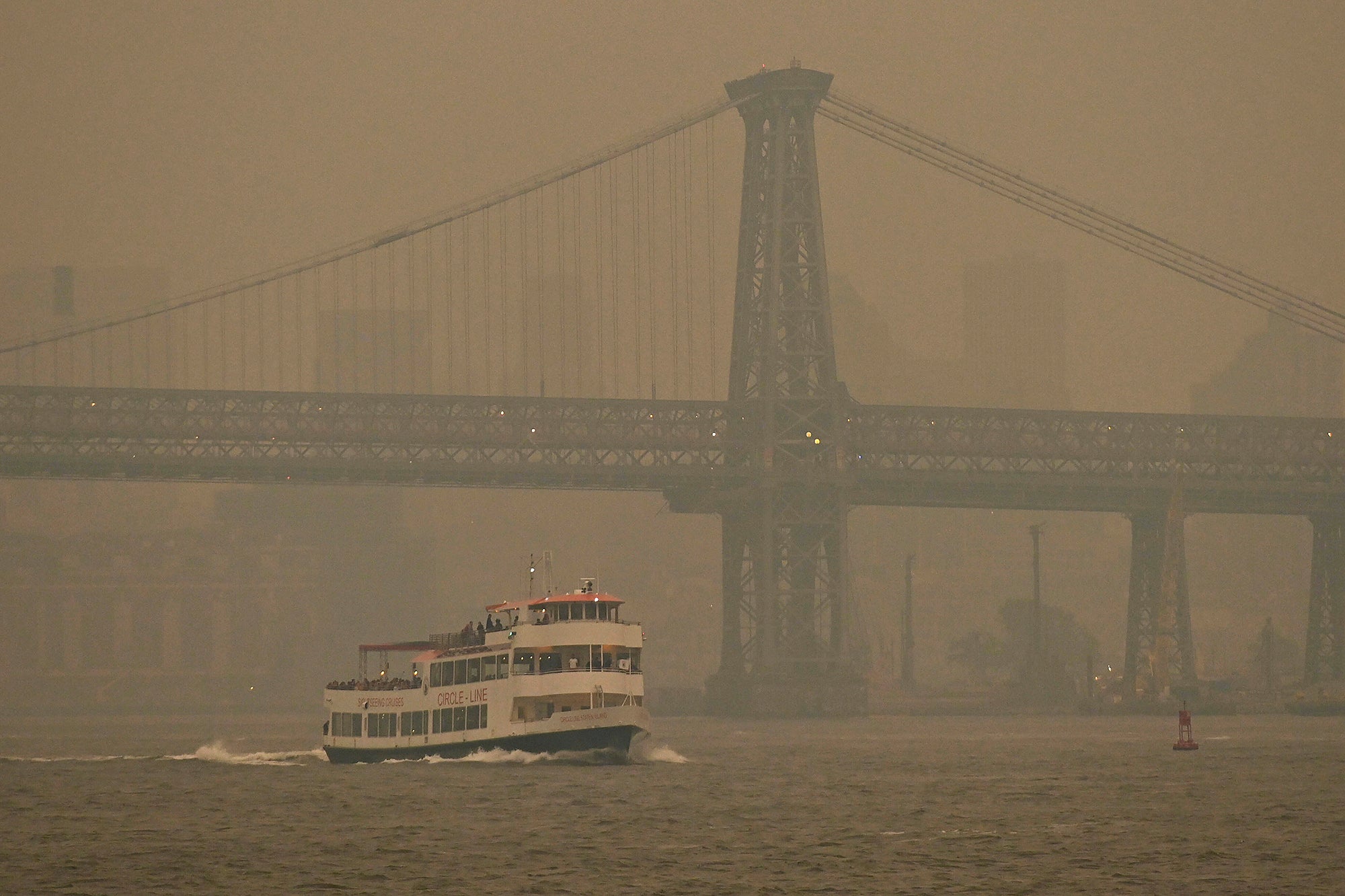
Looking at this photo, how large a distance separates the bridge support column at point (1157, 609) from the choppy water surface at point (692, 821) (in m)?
64.2

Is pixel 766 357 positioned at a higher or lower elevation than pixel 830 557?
higher

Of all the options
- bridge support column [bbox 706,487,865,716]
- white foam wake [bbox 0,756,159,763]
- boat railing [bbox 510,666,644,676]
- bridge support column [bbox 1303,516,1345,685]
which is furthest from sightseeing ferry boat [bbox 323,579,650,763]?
bridge support column [bbox 1303,516,1345,685]

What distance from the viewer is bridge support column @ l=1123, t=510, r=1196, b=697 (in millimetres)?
181125

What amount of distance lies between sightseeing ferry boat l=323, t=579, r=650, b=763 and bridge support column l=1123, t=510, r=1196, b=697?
297 feet

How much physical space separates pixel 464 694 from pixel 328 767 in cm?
677

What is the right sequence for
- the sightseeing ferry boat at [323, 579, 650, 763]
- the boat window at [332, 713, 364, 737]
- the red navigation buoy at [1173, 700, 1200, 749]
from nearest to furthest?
the sightseeing ferry boat at [323, 579, 650, 763]
the boat window at [332, 713, 364, 737]
the red navigation buoy at [1173, 700, 1200, 749]

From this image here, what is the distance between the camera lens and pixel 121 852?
226 ft

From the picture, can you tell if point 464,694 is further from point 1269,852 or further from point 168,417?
point 168,417

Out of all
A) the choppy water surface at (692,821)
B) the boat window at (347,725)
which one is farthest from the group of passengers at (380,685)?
the choppy water surface at (692,821)

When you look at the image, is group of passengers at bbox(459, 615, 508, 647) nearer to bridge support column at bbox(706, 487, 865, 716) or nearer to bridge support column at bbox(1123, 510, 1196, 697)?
bridge support column at bbox(706, 487, 865, 716)

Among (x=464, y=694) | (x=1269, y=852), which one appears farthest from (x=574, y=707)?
(x=1269, y=852)

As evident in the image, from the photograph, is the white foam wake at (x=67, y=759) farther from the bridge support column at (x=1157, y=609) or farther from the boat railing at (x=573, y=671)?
the bridge support column at (x=1157, y=609)

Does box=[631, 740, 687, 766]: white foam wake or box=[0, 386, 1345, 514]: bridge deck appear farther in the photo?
box=[0, 386, 1345, 514]: bridge deck

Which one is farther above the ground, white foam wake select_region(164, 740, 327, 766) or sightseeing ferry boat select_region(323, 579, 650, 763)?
sightseeing ferry boat select_region(323, 579, 650, 763)
